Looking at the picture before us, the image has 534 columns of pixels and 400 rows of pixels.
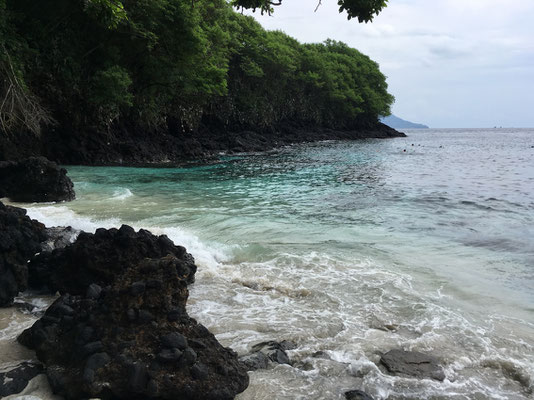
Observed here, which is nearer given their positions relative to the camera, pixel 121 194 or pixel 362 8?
pixel 362 8

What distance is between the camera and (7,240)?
16.3 feet

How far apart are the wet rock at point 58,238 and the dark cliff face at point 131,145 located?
37.0ft

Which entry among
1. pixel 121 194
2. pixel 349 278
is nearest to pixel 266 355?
pixel 349 278

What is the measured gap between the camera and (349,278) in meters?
6.34

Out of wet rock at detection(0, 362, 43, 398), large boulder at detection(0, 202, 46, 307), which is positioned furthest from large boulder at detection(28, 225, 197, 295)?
wet rock at detection(0, 362, 43, 398)

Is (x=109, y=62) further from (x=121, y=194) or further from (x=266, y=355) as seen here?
(x=266, y=355)

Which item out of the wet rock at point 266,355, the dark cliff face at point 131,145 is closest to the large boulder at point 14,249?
the wet rock at point 266,355

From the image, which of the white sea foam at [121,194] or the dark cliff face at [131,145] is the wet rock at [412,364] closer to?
the white sea foam at [121,194]

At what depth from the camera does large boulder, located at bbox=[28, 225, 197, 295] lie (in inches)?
202

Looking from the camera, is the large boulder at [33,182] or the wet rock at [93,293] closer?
the wet rock at [93,293]

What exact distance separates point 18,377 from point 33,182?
378 inches

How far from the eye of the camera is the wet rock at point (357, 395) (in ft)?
10.9

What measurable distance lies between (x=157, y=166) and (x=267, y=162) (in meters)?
6.92

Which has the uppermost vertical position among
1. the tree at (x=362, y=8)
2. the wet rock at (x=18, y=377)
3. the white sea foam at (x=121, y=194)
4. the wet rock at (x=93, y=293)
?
the tree at (x=362, y=8)
